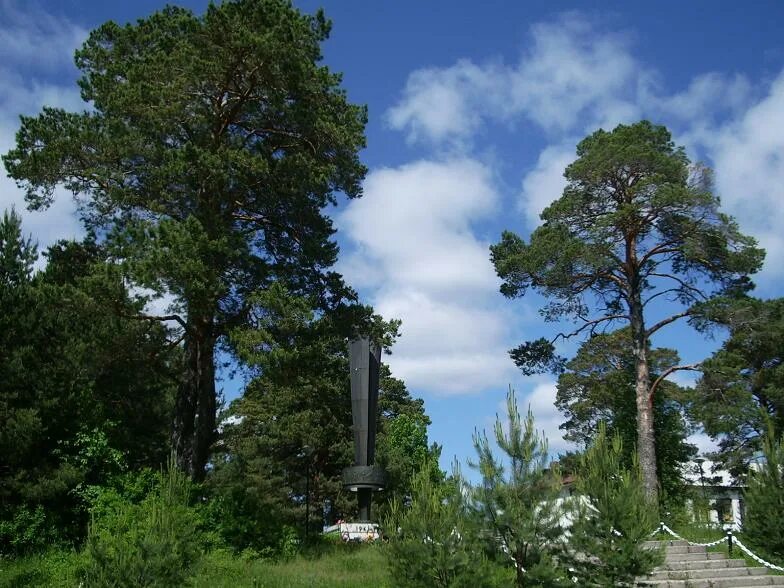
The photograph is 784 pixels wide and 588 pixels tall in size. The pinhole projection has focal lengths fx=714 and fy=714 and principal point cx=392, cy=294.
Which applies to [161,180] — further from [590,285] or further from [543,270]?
[590,285]

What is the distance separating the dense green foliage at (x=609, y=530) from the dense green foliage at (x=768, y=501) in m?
4.39

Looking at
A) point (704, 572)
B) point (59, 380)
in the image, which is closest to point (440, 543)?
point (704, 572)

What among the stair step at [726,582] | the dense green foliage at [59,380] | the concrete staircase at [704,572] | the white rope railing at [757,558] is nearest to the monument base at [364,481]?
the dense green foliage at [59,380]

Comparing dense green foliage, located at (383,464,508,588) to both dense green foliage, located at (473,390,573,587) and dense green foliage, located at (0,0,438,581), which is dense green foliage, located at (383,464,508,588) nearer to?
dense green foliage, located at (473,390,573,587)

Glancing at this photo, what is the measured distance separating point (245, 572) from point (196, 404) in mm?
5585

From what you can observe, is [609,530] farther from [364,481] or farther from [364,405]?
[364,405]

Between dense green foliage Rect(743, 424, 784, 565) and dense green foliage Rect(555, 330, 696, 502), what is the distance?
961 centimetres

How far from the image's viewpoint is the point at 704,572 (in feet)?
47.6

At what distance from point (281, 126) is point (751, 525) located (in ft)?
46.5

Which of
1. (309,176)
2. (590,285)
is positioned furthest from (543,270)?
(309,176)

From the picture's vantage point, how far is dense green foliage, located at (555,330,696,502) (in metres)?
29.3

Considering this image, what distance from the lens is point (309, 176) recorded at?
1769 centimetres

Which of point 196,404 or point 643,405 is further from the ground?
point 643,405

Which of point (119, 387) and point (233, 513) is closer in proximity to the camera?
point (233, 513)
